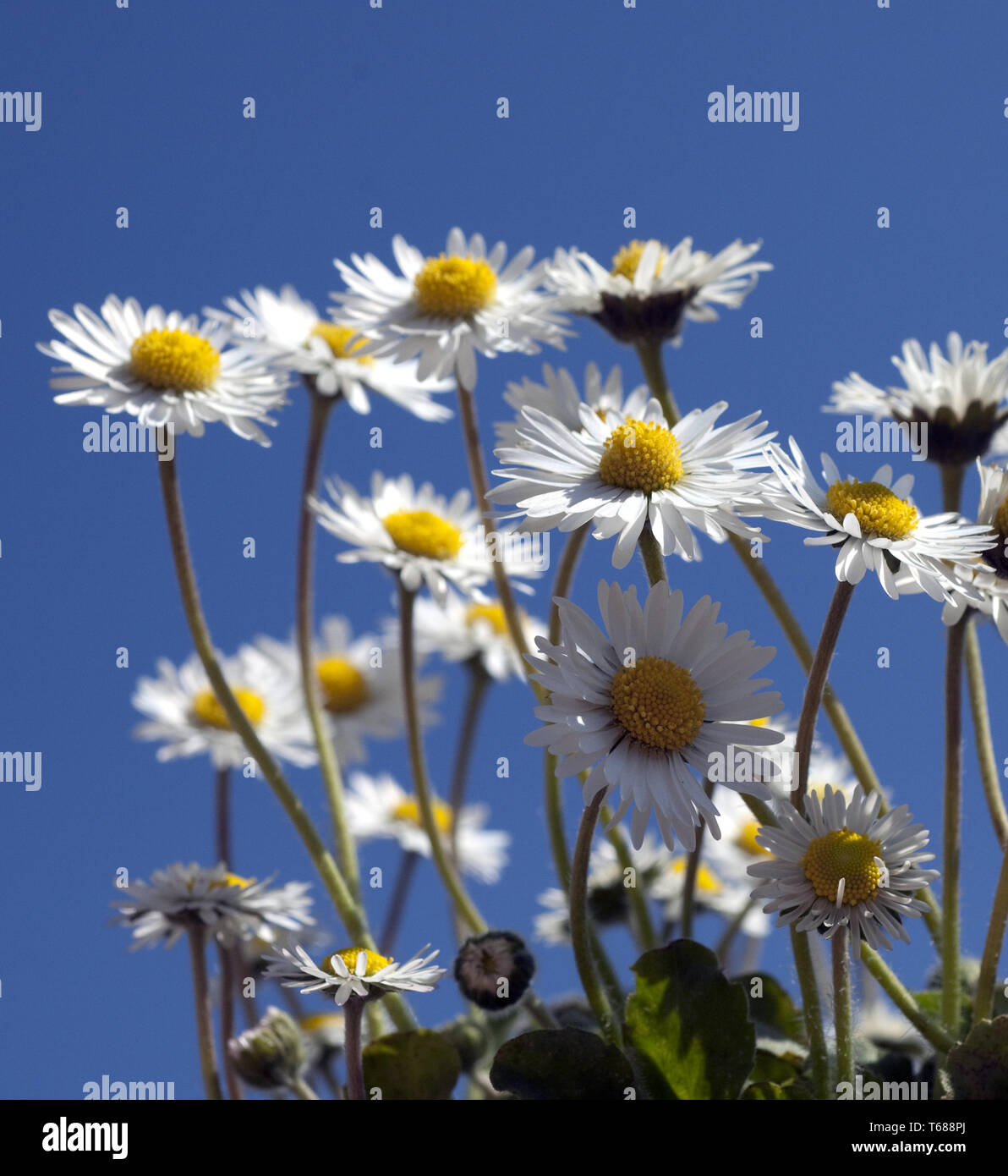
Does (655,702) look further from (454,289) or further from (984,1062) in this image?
(454,289)

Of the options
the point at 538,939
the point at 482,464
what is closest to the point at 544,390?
the point at 482,464

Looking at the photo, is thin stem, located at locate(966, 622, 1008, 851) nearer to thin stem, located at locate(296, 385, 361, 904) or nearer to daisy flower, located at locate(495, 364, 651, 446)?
daisy flower, located at locate(495, 364, 651, 446)

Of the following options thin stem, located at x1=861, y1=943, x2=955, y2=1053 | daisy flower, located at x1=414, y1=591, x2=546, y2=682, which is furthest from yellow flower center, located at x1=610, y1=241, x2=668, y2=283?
thin stem, located at x1=861, y1=943, x2=955, y2=1053

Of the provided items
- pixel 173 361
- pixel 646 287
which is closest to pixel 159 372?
pixel 173 361

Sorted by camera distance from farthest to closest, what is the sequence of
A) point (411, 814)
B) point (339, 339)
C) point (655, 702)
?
point (411, 814), point (339, 339), point (655, 702)

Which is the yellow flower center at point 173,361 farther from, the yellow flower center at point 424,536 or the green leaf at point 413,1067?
the green leaf at point 413,1067

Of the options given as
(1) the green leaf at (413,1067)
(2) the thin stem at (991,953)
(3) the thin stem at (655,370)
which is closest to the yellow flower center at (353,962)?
(1) the green leaf at (413,1067)

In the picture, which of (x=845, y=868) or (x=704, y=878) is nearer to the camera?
(x=845, y=868)
